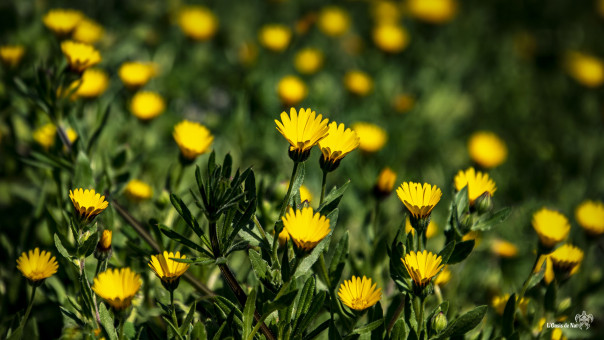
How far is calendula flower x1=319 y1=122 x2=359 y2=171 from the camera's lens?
1.51 m

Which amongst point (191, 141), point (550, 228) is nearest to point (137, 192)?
point (191, 141)

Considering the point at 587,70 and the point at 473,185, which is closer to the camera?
the point at 473,185

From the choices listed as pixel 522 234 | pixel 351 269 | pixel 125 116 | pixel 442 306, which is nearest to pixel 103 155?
pixel 125 116

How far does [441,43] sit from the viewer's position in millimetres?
4414

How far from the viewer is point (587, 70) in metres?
4.08

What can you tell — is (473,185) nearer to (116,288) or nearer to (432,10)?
(116,288)

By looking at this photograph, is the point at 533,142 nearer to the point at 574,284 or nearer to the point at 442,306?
the point at 574,284

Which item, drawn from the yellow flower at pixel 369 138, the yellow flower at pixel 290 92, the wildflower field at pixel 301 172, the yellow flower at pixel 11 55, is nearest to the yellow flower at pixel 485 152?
the wildflower field at pixel 301 172

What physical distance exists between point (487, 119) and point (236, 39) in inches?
74.0

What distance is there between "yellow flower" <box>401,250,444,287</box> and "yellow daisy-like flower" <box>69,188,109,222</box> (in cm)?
81

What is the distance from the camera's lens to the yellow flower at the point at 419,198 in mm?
1511

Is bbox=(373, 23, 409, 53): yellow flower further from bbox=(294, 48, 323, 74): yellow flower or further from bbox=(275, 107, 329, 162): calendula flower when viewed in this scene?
bbox=(275, 107, 329, 162): calendula flower

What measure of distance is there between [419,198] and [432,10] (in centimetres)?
310

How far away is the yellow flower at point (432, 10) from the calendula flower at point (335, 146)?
9.93 ft
